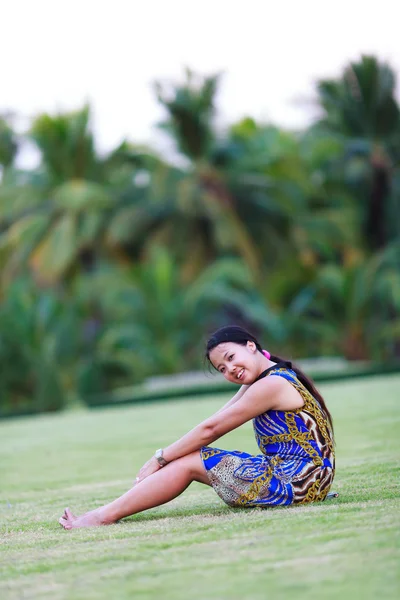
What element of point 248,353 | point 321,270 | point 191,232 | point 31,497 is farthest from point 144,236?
point 248,353

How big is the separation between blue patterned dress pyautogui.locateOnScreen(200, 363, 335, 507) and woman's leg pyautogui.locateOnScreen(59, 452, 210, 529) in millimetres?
61

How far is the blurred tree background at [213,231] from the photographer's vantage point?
24297mm

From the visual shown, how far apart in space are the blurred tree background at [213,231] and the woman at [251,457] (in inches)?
710

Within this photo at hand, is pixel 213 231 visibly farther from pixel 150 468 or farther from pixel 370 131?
pixel 150 468

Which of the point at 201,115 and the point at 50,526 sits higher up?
the point at 201,115

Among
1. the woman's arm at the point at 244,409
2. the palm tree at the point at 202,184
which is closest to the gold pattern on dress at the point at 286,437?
the woman's arm at the point at 244,409

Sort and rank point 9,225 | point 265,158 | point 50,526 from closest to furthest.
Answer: point 50,526
point 265,158
point 9,225

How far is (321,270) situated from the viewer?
25.5 metres

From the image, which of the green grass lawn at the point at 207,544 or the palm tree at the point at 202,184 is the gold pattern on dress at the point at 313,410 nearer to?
the green grass lawn at the point at 207,544

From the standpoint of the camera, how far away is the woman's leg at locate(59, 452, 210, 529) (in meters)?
4.64

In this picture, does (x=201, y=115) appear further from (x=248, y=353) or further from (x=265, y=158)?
(x=248, y=353)

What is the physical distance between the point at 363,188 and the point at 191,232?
4541 millimetres

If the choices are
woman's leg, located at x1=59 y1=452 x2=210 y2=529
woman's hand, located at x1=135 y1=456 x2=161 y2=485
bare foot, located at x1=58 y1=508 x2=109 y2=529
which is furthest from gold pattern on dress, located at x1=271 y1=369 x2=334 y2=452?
bare foot, located at x1=58 y1=508 x2=109 y2=529

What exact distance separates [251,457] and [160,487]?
1.38ft
